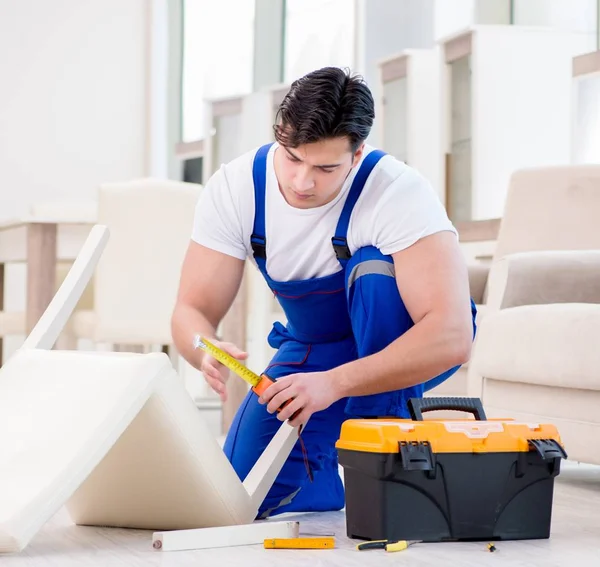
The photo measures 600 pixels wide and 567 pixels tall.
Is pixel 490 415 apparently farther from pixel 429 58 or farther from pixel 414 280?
pixel 429 58

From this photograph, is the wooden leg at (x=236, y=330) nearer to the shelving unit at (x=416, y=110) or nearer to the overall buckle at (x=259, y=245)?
the shelving unit at (x=416, y=110)

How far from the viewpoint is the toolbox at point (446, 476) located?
1.62 meters

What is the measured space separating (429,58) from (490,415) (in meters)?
2.27

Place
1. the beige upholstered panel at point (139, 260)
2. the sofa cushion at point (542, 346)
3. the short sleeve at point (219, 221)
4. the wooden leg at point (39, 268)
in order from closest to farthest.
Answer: the short sleeve at point (219, 221) < the sofa cushion at point (542, 346) < the beige upholstered panel at point (139, 260) < the wooden leg at point (39, 268)

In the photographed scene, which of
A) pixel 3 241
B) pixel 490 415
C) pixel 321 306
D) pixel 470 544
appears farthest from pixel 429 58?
pixel 470 544

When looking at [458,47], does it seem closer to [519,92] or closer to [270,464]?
[519,92]

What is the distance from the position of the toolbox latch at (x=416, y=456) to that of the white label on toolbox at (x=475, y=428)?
0.17ft

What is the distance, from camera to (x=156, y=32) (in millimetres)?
7246

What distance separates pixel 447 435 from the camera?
1.64 m

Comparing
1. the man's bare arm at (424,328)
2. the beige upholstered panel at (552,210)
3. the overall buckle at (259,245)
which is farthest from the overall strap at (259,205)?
the beige upholstered panel at (552,210)

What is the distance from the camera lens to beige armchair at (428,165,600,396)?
3312 mm

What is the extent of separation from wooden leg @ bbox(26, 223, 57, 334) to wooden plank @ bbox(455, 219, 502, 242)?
60.5 inches

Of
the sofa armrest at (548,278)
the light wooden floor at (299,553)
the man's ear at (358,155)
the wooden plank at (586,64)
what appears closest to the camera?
the light wooden floor at (299,553)

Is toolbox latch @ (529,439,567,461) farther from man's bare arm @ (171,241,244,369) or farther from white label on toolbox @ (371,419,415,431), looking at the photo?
man's bare arm @ (171,241,244,369)
